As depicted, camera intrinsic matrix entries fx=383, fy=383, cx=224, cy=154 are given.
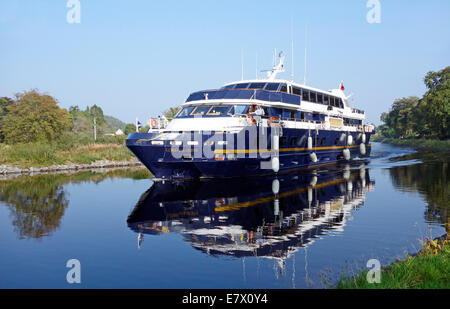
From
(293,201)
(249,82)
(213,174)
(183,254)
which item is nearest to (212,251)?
(183,254)

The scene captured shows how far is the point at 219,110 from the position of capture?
2300 centimetres

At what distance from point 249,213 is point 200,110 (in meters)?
10.7

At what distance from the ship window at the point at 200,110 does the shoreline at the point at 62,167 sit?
624 inches

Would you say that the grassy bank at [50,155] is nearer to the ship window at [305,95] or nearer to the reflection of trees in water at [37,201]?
the reflection of trees in water at [37,201]

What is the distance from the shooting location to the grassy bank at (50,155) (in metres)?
33.0

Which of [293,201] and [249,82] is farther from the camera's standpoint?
[249,82]

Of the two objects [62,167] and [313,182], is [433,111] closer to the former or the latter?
[313,182]

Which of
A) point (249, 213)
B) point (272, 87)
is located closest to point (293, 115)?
point (272, 87)

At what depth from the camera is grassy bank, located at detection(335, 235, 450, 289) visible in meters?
6.87

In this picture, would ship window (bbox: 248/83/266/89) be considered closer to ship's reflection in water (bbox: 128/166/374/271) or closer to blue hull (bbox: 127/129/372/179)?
blue hull (bbox: 127/129/372/179)

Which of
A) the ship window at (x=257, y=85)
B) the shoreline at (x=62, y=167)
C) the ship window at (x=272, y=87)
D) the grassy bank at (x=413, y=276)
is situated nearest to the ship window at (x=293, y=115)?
the ship window at (x=272, y=87)
